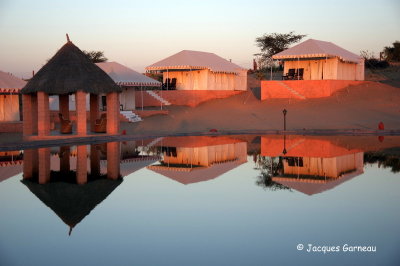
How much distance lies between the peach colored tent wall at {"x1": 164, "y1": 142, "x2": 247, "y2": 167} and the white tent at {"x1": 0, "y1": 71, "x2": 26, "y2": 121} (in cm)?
1467

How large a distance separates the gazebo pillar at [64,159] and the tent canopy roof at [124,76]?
13.4m

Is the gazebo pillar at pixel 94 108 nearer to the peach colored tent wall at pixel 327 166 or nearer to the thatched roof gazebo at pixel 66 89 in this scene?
the thatched roof gazebo at pixel 66 89

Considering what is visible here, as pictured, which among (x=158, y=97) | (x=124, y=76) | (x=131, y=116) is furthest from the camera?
(x=158, y=97)

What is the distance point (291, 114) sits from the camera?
3678cm

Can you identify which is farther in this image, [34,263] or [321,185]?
[321,185]

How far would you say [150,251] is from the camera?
9438 mm

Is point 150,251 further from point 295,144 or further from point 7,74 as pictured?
point 7,74

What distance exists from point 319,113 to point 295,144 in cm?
1158

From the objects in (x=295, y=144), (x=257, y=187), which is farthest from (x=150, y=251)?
(x=295, y=144)

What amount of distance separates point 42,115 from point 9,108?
946 cm

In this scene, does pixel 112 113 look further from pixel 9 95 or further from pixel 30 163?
pixel 9 95

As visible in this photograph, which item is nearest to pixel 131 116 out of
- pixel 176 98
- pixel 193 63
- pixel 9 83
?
pixel 176 98

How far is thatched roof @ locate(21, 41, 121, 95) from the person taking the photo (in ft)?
90.6

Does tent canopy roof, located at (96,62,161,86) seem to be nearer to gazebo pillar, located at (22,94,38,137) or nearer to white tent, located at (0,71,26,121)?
white tent, located at (0,71,26,121)
